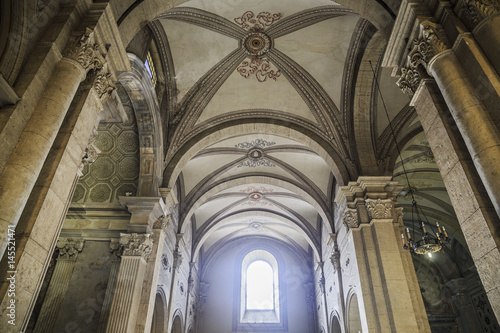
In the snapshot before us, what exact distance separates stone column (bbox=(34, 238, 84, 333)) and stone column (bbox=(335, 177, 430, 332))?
6546 millimetres

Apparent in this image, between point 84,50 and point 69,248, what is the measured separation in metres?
5.86

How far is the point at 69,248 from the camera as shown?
791 cm

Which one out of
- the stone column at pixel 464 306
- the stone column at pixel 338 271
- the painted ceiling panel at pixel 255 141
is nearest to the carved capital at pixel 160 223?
the painted ceiling panel at pixel 255 141

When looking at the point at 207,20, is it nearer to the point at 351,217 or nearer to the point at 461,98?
the point at 351,217

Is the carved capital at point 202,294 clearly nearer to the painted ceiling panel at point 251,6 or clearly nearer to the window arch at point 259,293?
the window arch at point 259,293

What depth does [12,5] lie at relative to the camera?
3.21 m

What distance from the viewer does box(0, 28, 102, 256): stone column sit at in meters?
Result: 2.70

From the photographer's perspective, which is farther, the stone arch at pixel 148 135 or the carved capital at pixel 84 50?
the stone arch at pixel 148 135

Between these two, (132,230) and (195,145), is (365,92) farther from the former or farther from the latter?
(132,230)

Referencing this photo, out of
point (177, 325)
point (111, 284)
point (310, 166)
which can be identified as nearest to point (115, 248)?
point (111, 284)

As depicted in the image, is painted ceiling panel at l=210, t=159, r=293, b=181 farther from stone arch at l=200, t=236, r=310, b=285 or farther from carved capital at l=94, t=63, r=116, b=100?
carved capital at l=94, t=63, r=116, b=100

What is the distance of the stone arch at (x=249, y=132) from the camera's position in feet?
28.5

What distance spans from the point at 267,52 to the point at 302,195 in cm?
549

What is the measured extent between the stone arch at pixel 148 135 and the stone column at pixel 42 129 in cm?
366
